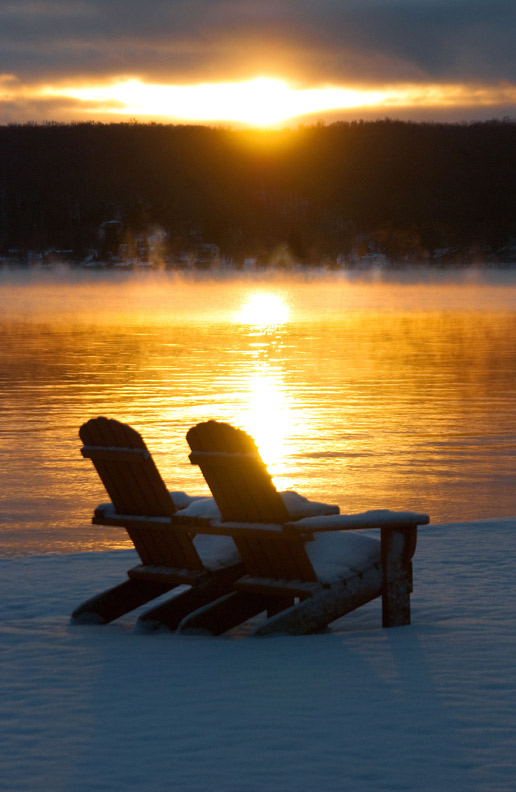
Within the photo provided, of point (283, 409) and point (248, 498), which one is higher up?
point (248, 498)

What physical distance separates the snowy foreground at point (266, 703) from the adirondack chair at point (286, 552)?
130 millimetres

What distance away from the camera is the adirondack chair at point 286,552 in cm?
551

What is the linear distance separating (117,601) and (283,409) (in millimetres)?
11165

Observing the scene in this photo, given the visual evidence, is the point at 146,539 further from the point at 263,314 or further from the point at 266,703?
the point at 263,314

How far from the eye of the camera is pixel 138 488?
19.5 feet

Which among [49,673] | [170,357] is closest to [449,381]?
[170,357]

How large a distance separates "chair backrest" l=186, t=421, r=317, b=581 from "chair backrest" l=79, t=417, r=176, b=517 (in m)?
0.27

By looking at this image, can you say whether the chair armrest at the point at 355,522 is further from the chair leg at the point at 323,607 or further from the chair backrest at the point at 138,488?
the chair backrest at the point at 138,488

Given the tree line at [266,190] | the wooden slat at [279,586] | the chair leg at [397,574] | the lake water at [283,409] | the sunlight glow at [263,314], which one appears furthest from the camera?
the tree line at [266,190]

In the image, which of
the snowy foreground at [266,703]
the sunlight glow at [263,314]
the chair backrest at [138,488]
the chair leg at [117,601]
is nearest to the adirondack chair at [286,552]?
the snowy foreground at [266,703]

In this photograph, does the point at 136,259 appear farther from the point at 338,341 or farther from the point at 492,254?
the point at 338,341

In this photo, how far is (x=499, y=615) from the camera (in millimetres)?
5992

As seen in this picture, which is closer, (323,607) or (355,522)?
(355,522)

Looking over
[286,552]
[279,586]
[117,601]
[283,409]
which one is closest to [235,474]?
[286,552]
